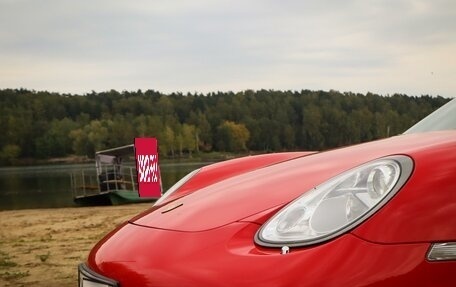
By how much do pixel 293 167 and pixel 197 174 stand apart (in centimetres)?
99

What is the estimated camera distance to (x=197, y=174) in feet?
9.89

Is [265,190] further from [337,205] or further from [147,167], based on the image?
[147,167]

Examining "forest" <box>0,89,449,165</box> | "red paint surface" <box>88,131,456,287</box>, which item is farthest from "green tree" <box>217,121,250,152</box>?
"red paint surface" <box>88,131,456,287</box>

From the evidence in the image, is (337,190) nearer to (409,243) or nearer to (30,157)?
(409,243)

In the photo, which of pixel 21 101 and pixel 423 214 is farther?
pixel 21 101

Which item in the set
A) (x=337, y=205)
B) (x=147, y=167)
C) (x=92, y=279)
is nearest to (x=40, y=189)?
(x=147, y=167)

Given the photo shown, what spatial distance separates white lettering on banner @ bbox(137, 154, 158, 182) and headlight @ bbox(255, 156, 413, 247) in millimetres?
16503

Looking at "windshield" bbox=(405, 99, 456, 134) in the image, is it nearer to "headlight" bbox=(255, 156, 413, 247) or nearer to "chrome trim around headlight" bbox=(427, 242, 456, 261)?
"headlight" bbox=(255, 156, 413, 247)

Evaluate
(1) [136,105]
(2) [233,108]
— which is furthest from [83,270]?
(1) [136,105]

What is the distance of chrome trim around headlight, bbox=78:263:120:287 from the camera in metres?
1.68

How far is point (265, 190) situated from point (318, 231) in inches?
16.6

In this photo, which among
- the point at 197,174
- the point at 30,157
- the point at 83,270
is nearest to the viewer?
the point at 83,270

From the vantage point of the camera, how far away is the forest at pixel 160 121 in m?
55.4

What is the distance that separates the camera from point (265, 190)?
188cm
